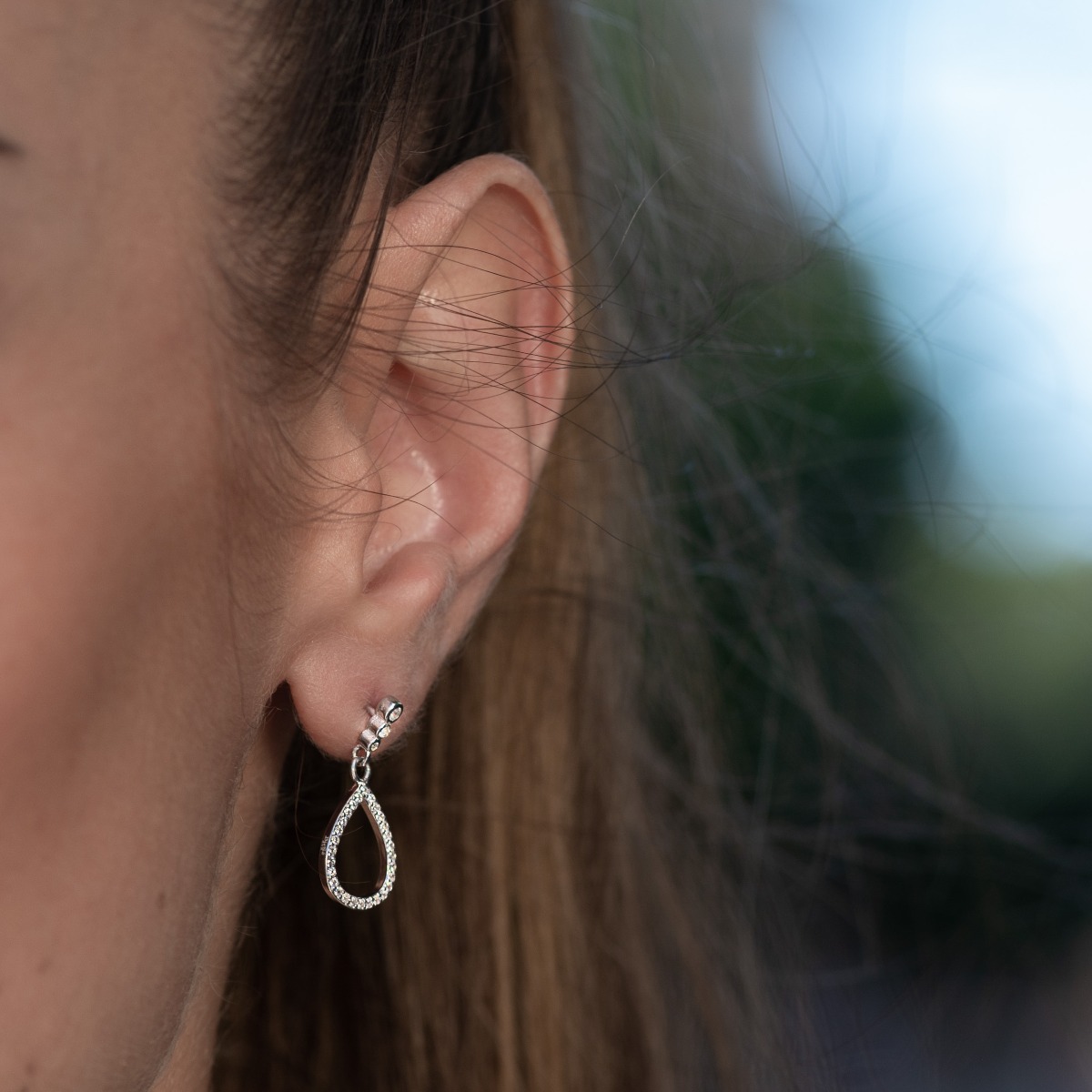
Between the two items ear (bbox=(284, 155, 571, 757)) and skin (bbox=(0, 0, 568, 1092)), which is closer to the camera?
skin (bbox=(0, 0, 568, 1092))

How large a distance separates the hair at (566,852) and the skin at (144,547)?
343 mm

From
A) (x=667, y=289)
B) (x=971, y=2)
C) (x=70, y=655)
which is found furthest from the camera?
(x=971, y=2)

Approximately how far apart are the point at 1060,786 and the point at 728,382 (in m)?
2.59

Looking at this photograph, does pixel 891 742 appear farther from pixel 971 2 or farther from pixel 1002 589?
pixel 1002 589

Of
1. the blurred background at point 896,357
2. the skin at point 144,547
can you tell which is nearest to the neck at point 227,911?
the skin at point 144,547

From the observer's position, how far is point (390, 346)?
0.93 meters

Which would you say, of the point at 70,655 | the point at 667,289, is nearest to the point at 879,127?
the point at 667,289

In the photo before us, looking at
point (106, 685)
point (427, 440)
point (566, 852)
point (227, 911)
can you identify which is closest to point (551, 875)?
point (566, 852)

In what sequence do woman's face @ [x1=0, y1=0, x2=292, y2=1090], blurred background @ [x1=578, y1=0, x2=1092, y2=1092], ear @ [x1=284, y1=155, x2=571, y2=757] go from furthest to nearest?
blurred background @ [x1=578, y1=0, x2=1092, y2=1092], ear @ [x1=284, y1=155, x2=571, y2=757], woman's face @ [x1=0, y1=0, x2=292, y2=1090]

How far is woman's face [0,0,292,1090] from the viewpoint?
0.70m

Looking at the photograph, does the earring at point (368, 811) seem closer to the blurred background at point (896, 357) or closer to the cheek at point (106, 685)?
the cheek at point (106, 685)

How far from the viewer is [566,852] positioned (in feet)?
4.63

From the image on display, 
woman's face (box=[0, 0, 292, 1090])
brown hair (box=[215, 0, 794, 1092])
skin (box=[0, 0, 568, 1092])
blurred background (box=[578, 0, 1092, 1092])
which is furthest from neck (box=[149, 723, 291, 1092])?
blurred background (box=[578, 0, 1092, 1092])

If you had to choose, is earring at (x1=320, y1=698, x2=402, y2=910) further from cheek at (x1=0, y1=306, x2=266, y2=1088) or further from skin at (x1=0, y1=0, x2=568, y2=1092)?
Answer: cheek at (x1=0, y1=306, x2=266, y2=1088)
